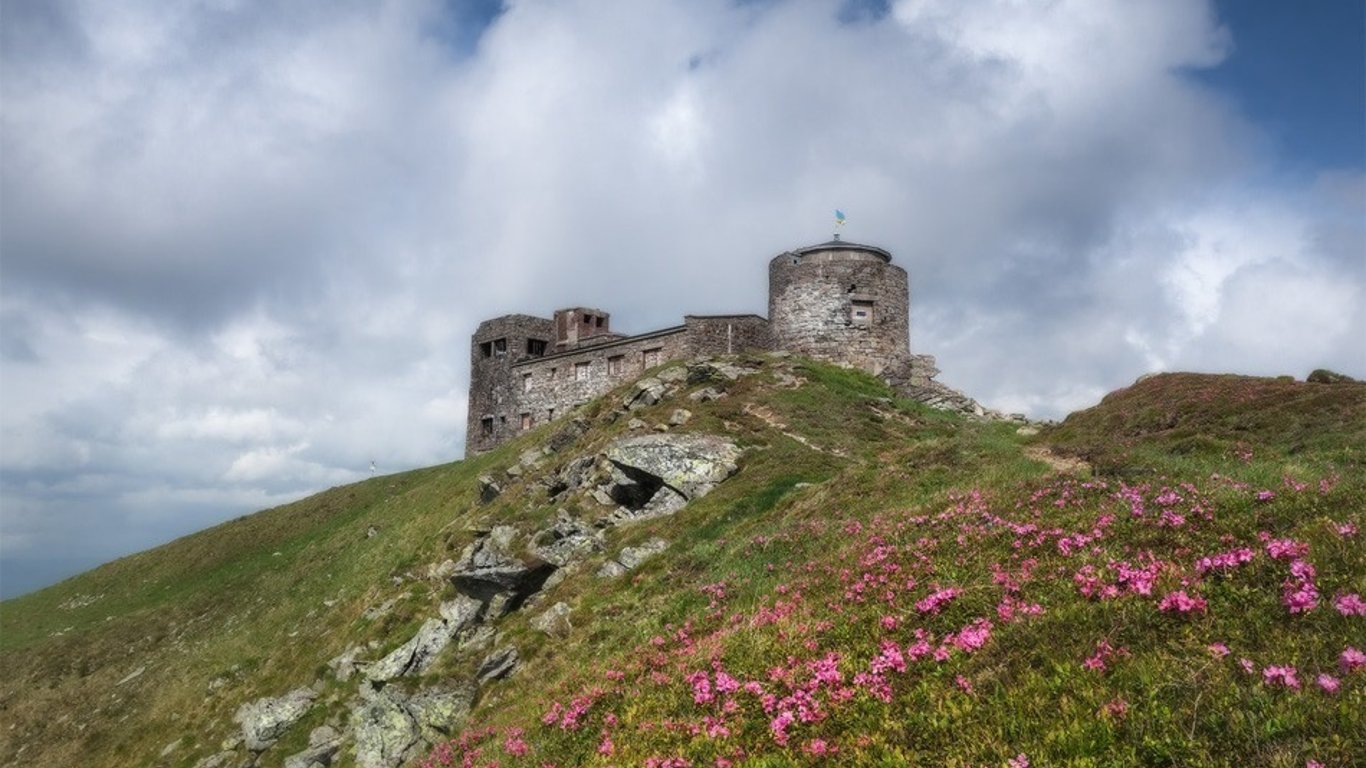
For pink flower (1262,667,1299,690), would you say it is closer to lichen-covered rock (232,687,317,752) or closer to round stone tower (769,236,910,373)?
lichen-covered rock (232,687,317,752)

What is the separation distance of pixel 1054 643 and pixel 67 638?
2496 inches

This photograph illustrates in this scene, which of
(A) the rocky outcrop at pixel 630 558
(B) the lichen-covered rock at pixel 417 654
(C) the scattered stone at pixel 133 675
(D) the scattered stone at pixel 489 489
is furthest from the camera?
(D) the scattered stone at pixel 489 489

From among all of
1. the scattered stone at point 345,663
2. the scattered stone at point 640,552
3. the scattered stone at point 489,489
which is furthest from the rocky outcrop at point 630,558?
the scattered stone at point 489,489

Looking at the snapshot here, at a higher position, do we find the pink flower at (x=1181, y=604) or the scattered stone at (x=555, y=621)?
the pink flower at (x=1181, y=604)

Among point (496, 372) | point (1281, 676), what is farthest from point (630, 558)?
point (496, 372)

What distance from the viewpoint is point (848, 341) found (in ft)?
168

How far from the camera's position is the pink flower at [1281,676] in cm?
810

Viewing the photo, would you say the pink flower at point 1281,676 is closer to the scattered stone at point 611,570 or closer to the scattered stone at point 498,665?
the scattered stone at point 498,665

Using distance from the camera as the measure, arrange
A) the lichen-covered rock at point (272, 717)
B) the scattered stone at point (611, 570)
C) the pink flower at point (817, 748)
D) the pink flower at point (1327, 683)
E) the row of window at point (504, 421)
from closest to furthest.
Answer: the pink flower at point (1327, 683) < the pink flower at point (817, 748) < the scattered stone at point (611, 570) < the lichen-covered rock at point (272, 717) < the row of window at point (504, 421)

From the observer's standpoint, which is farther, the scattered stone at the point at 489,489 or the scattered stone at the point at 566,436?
the scattered stone at the point at 566,436

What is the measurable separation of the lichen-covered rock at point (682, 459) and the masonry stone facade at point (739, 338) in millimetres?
19591

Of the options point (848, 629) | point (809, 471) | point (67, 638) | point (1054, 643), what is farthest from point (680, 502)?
point (67, 638)

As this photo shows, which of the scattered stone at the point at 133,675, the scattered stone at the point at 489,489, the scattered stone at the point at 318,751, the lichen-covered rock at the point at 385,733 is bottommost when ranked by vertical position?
the scattered stone at the point at 318,751

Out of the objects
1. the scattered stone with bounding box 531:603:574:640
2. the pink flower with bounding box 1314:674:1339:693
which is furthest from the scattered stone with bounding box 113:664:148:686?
the pink flower with bounding box 1314:674:1339:693
